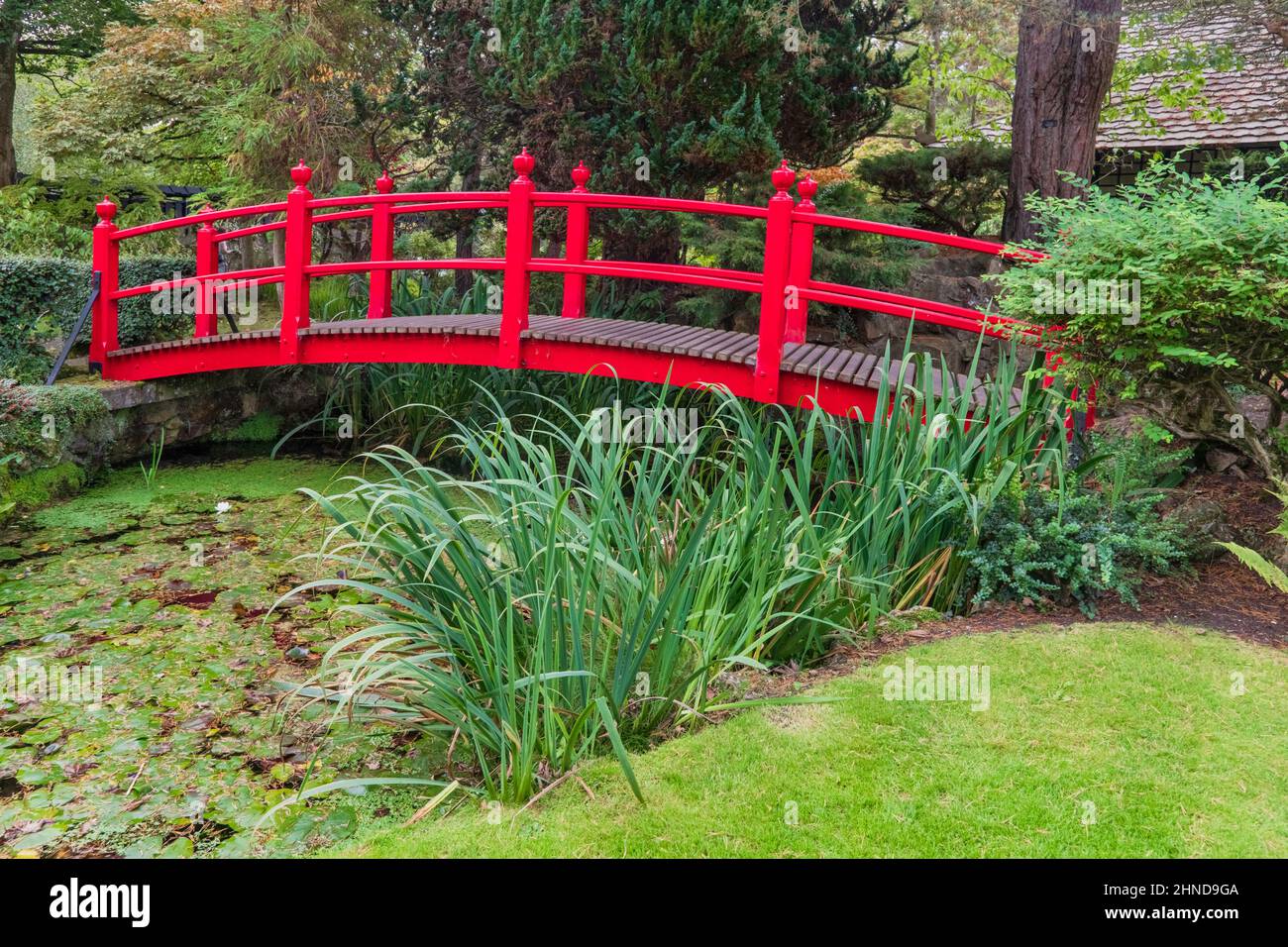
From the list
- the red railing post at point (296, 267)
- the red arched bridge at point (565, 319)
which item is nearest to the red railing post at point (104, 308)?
the red arched bridge at point (565, 319)

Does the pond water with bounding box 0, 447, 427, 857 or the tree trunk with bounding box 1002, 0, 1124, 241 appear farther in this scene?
the tree trunk with bounding box 1002, 0, 1124, 241

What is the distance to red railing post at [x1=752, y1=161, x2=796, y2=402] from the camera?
5812 millimetres

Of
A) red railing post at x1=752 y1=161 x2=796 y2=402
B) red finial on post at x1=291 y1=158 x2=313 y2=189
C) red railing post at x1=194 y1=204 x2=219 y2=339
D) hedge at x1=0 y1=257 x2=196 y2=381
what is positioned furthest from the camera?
red railing post at x1=194 y1=204 x2=219 y2=339

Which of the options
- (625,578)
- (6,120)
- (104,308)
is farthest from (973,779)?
(6,120)

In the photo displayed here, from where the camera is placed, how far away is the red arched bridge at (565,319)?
226 inches

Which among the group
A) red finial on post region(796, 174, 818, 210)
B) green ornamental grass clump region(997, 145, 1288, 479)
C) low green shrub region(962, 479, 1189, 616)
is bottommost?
low green shrub region(962, 479, 1189, 616)

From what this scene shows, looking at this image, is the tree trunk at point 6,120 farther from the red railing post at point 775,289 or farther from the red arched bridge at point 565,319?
the red railing post at point 775,289

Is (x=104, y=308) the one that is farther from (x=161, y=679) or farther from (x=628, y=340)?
(x=161, y=679)

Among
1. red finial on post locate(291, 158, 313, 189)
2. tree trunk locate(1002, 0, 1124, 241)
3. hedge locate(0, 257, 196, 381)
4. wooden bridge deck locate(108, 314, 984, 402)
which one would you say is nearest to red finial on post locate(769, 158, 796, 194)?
wooden bridge deck locate(108, 314, 984, 402)

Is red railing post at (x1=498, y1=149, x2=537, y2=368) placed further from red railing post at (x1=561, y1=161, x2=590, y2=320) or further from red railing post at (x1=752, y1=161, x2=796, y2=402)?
red railing post at (x1=752, y1=161, x2=796, y2=402)

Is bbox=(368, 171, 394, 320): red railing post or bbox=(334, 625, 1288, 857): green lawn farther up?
bbox=(368, 171, 394, 320): red railing post

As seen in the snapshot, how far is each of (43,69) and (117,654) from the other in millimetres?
14672

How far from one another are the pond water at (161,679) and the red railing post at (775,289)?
256cm

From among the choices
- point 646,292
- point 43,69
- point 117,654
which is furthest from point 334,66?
point 43,69
